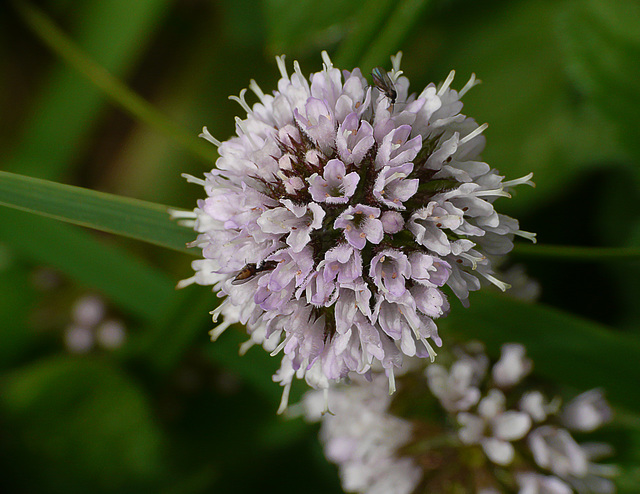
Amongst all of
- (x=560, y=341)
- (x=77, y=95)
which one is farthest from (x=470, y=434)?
(x=77, y=95)

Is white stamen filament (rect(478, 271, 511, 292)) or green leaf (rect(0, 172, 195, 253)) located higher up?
green leaf (rect(0, 172, 195, 253))

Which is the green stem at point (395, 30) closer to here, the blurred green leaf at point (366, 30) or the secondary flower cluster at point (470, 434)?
the blurred green leaf at point (366, 30)

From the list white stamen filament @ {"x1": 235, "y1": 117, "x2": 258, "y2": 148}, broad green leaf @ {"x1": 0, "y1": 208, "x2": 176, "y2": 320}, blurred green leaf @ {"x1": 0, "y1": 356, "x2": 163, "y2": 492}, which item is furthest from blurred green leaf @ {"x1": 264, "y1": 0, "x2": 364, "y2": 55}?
blurred green leaf @ {"x1": 0, "y1": 356, "x2": 163, "y2": 492}

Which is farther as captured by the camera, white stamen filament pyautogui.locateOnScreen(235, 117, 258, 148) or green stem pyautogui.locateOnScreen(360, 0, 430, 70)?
green stem pyautogui.locateOnScreen(360, 0, 430, 70)

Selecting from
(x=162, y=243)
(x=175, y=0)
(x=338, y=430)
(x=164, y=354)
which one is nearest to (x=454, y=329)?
(x=338, y=430)

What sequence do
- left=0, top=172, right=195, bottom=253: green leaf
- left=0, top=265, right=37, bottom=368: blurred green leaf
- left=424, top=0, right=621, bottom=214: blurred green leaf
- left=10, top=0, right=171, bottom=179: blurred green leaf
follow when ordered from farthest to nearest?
left=10, top=0, right=171, bottom=179: blurred green leaf
left=0, top=265, right=37, bottom=368: blurred green leaf
left=424, top=0, right=621, bottom=214: blurred green leaf
left=0, top=172, right=195, bottom=253: green leaf

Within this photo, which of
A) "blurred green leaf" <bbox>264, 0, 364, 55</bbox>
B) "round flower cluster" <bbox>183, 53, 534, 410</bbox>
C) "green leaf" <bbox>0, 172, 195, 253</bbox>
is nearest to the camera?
"round flower cluster" <bbox>183, 53, 534, 410</bbox>

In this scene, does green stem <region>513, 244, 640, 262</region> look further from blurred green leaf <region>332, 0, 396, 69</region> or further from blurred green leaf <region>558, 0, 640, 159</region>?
blurred green leaf <region>332, 0, 396, 69</region>

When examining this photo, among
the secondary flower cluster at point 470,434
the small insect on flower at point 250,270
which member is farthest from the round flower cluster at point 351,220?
the secondary flower cluster at point 470,434
